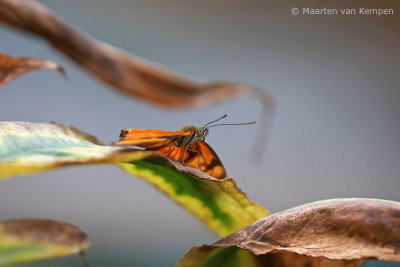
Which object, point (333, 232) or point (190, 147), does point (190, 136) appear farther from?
point (333, 232)

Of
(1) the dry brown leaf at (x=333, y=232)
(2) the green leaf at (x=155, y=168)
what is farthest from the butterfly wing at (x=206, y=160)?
(1) the dry brown leaf at (x=333, y=232)

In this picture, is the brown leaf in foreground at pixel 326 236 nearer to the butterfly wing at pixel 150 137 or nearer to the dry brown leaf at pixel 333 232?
the dry brown leaf at pixel 333 232

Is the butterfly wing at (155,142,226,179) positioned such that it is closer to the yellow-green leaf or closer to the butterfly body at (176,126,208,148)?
the butterfly body at (176,126,208,148)

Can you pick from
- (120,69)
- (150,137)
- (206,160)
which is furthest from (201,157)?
(120,69)

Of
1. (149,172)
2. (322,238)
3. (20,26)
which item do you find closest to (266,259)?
(322,238)

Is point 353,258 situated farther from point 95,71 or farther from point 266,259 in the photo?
point 95,71

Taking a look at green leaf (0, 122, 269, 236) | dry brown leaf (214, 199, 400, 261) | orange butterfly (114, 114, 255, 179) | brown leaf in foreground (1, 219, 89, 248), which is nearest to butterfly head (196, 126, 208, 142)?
orange butterfly (114, 114, 255, 179)
